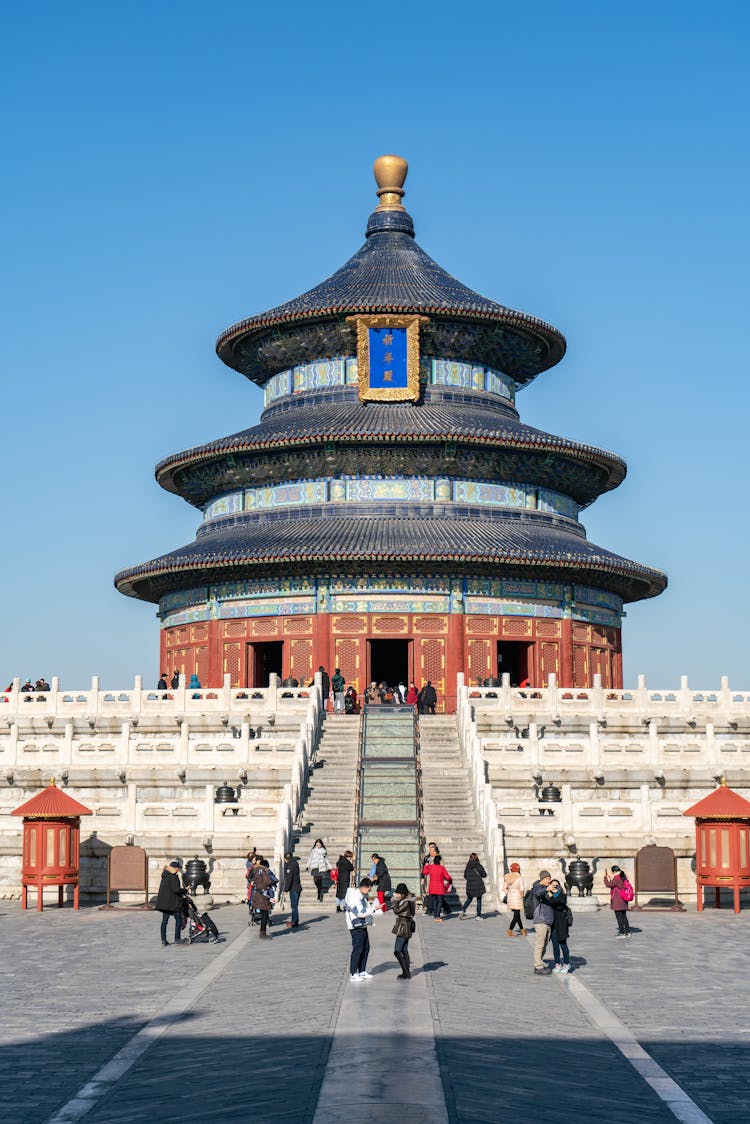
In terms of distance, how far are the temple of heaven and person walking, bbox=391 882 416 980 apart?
29824 millimetres

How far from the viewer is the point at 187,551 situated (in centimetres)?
5650

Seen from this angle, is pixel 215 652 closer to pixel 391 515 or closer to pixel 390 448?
pixel 391 515

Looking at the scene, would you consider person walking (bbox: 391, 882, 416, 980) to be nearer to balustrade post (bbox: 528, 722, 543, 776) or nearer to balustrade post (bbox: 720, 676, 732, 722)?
balustrade post (bbox: 528, 722, 543, 776)

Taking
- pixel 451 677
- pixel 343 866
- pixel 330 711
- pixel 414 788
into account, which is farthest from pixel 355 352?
pixel 343 866

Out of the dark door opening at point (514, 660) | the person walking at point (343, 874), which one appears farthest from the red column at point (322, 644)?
the person walking at point (343, 874)

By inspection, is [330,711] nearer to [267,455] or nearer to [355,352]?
[267,455]

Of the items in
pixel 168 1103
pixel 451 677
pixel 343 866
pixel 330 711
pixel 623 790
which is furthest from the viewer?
pixel 451 677

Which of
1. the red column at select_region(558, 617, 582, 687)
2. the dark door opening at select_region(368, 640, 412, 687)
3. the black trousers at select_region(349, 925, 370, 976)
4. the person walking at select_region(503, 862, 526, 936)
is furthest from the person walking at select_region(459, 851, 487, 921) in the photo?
the dark door opening at select_region(368, 640, 412, 687)

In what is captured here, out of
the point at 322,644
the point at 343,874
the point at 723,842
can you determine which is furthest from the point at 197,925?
the point at 322,644

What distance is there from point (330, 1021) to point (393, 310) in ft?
142

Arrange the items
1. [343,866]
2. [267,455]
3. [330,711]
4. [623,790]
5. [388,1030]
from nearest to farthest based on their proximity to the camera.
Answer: [388,1030], [343,866], [623,790], [330,711], [267,455]

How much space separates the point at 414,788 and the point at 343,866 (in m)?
6.27

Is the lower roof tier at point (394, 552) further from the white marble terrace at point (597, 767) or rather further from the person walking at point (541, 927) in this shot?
the person walking at point (541, 927)

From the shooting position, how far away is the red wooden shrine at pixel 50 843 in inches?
1199
